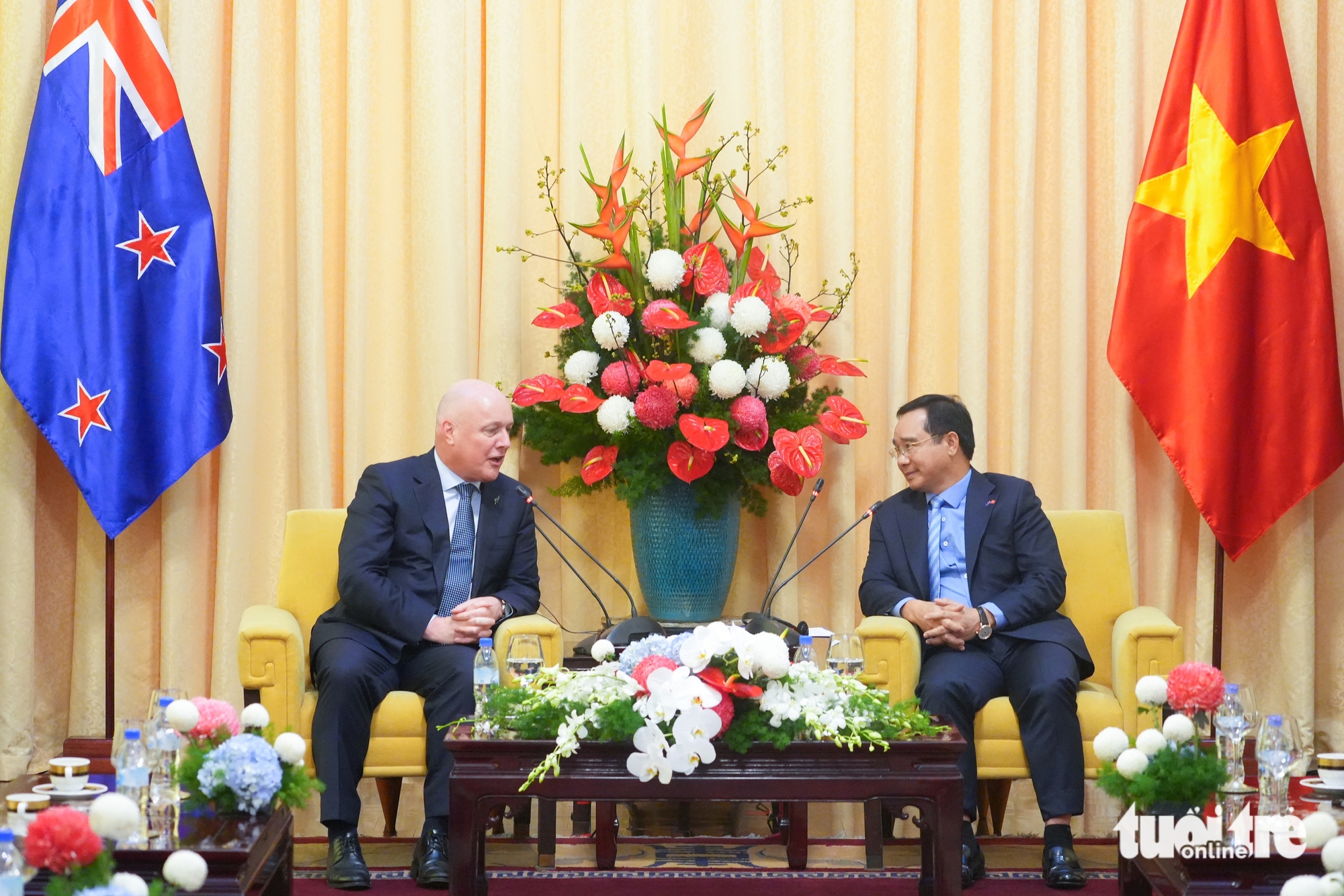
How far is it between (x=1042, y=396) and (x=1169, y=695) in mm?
2027

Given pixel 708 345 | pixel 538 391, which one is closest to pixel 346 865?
pixel 538 391

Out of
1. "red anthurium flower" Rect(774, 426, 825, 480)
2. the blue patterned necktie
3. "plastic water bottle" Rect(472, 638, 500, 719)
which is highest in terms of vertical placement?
"red anthurium flower" Rect(774, 426, 825, 480)

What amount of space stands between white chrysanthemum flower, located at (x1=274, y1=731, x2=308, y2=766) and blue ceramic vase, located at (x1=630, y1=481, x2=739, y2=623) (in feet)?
5.61

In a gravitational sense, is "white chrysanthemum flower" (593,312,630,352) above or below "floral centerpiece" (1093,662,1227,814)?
above

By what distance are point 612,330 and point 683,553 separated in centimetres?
74

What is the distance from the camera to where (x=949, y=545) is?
4.16 m

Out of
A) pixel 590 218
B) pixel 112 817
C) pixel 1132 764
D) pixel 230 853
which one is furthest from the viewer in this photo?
pixel 590 218

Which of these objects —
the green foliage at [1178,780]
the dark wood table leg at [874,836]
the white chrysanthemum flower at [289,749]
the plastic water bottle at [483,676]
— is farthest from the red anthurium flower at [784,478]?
the white chrysanthemum flower at [289,749]

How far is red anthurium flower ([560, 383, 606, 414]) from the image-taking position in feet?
13.8

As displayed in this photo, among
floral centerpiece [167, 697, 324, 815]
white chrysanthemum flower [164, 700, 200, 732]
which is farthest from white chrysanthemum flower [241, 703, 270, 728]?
white chrysanthemum flower [164, 700, 200, 732]

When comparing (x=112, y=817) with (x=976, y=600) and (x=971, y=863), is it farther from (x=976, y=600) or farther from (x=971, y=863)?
(x=976, y=600)

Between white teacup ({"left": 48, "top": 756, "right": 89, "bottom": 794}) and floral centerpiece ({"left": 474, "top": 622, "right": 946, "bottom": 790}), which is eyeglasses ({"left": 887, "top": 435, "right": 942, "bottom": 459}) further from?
white teacup ({"left": 48, "top": 756, "right": 89, "bottom": 794})

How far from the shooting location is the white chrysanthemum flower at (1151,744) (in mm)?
2766

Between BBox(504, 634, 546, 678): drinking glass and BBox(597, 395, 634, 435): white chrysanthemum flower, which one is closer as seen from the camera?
BBox(504, 634, 546, 678): drinking glass
